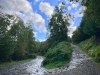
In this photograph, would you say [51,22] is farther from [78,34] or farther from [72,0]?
[72,0]

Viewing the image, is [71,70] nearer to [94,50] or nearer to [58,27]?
[94,50]


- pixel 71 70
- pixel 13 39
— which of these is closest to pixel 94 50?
pixel 71 70

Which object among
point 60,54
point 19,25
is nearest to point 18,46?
point 19,25

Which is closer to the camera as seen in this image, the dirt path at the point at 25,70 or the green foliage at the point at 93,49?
the dirt path at the point at 25,70

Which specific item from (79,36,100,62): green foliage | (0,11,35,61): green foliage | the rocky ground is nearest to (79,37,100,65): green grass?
(79,36,100,62): green foliage

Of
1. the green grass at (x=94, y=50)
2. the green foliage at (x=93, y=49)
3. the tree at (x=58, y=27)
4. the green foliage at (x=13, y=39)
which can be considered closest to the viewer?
the green grass at (x=94, y=50)

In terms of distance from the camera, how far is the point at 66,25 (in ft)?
285

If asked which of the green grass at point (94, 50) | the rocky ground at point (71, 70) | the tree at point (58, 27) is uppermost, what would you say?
the tree at point (58, 27)

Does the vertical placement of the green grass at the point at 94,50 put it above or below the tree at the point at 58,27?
below

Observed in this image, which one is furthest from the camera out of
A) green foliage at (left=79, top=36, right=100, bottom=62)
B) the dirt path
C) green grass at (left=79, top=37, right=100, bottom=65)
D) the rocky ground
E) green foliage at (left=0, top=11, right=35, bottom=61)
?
green foliage at (left=0, top=11, right=35, bottom=61)

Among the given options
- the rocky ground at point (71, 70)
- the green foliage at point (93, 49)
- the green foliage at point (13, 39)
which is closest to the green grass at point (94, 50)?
the green foliage at point (93, 49)

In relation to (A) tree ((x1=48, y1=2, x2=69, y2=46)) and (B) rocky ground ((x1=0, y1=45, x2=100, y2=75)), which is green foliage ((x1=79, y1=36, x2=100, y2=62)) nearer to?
(B) rocky ground ((x1=0, y1=45, x2=100, y2=75))

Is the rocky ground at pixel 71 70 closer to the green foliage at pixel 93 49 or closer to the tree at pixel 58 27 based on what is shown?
the green foliage at pixel 93 49

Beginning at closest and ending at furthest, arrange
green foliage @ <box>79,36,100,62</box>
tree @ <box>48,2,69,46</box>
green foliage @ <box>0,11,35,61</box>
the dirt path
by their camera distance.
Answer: the dirt path → green foliage @ <box>79,36,100,62</box> → green foliage @ <box>0,11,35,61</box> → tree @ <box>48,2,69,46</box>
